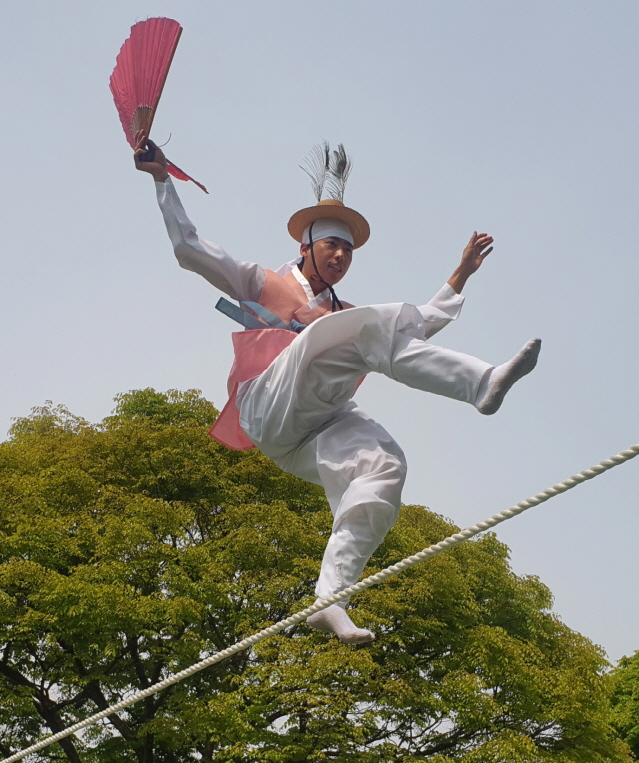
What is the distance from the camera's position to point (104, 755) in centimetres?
954

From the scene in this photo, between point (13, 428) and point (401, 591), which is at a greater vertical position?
point (13, 428)

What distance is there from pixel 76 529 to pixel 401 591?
3.87 meters

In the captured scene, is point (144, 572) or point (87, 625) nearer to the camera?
point (87, 625)

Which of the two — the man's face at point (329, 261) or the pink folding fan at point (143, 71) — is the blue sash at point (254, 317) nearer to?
the man's face at point (329, 261)

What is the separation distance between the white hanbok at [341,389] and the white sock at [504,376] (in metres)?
0.04

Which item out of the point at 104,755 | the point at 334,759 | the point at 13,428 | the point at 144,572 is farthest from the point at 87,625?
the point at 13,428

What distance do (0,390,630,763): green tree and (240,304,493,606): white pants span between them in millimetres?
6180

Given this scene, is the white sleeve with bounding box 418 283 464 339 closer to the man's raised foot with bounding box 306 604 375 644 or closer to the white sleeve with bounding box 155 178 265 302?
the white sleeve with bounding box 155 178 265 302

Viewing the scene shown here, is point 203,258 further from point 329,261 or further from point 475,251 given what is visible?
point 475,251

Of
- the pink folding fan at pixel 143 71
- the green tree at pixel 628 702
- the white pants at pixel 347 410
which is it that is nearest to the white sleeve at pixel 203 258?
the pink folding fan at pixel 143 71

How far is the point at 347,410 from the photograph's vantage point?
3.06 metres

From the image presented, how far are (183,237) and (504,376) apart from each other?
131cm

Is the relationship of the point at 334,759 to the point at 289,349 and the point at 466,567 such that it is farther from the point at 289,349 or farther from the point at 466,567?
the point at 289,349

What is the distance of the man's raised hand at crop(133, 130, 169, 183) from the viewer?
124 inches
